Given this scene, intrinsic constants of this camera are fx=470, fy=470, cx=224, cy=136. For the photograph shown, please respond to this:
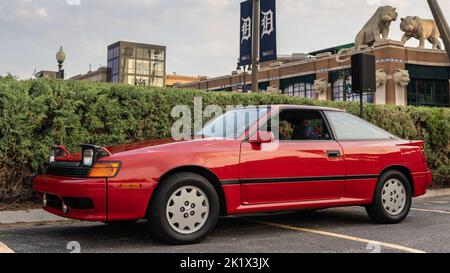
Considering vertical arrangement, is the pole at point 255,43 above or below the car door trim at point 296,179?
above

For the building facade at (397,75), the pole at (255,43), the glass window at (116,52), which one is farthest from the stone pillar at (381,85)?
the glass window at (116,52)

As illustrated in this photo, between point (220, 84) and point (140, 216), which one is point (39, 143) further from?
point (220, 84)

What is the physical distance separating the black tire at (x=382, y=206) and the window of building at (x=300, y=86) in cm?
4400

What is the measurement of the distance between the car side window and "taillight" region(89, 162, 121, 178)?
202 cm

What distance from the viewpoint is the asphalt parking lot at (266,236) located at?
4430mm

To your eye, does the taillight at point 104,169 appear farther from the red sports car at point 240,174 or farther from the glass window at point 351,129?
the glass window at point 351,129

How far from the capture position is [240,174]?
15.8 feet

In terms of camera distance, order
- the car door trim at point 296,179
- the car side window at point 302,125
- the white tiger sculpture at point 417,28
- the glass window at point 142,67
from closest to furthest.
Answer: the car door trim at point 296,179
the car side window at point 302,125
the white tiger sculpture at point 417,28
the glass window at point 142,67

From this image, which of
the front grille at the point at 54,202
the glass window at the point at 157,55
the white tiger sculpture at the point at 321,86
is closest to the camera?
the front grille at the point at 54,202

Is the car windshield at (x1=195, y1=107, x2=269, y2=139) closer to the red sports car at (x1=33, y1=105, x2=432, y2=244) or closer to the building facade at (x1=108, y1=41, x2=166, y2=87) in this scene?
the red sports car at (x1=33, y1=105, x2=432, y2=244)

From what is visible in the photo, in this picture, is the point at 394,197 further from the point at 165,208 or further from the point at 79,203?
the point at 79,203

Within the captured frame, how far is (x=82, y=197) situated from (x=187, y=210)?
38.4 inches

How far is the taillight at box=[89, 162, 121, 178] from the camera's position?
430 cm

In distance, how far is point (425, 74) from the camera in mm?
43188
